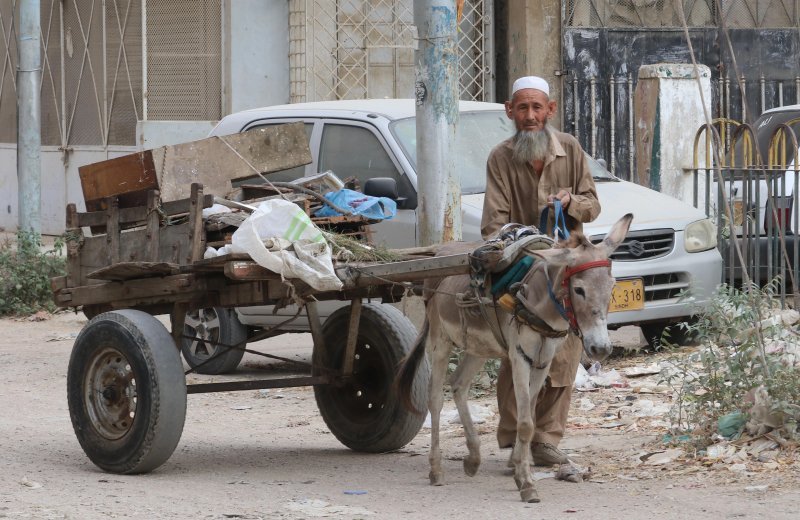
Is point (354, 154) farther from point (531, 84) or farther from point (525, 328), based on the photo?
point (525, 328)

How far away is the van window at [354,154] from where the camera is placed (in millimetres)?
9227

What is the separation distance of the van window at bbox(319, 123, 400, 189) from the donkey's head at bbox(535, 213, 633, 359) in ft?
12.0

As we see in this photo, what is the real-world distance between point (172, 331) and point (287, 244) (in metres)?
1.06

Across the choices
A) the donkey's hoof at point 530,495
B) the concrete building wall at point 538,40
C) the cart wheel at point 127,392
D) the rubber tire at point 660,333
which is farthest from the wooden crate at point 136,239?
the concrete building wall at point 538,40

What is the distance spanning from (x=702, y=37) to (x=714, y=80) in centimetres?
58

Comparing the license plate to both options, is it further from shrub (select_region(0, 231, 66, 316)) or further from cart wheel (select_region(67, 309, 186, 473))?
shrub (select_region(0, 231, 66, 316))

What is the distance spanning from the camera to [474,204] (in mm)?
9148

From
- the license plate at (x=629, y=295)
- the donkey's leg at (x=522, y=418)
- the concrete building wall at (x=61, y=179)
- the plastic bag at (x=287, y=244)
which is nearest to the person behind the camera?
the donkey's leg at (x=522, y=418)

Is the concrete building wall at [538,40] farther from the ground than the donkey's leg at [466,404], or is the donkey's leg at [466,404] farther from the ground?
the concrete building wall at [538,40]

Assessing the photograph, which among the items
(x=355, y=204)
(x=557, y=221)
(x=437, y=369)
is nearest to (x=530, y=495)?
(x=437, y=369)

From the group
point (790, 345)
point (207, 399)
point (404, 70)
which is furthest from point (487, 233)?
point (404, 70)

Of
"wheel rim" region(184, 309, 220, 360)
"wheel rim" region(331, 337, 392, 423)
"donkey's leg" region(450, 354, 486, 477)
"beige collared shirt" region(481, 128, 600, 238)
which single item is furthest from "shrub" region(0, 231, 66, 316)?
"beige collared shirt" region(481, 128, 600, 238)

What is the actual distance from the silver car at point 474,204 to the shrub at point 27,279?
170 inches

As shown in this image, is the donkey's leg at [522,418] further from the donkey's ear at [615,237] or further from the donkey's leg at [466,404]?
the donkey's ear at [615,237]
